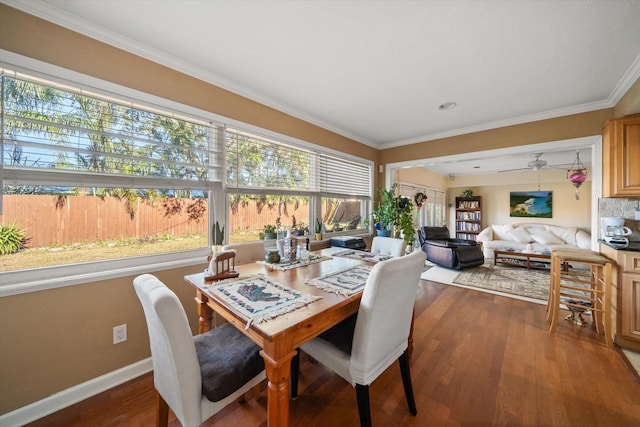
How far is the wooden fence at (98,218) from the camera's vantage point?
147 centimetres

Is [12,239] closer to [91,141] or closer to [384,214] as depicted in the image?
[91,141]

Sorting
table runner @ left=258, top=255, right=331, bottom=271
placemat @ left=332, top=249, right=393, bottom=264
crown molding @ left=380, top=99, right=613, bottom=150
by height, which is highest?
crown molding @ left=380, top=99, right=613, bottom=150

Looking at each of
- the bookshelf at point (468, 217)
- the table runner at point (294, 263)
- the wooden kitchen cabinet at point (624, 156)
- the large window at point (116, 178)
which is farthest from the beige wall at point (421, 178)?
the large window at point (116, 178)

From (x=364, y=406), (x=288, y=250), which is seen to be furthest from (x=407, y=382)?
(x=288, y=250)

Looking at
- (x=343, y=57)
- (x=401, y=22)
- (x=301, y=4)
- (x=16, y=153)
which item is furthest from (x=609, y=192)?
(x=16, y=153)

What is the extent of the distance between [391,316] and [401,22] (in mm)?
1844

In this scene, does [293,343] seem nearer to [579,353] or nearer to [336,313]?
[336,313]

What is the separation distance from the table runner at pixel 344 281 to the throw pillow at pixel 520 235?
6.12 meters

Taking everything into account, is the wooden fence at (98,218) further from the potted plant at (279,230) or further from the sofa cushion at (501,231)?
the sofa cushion at (501,231)

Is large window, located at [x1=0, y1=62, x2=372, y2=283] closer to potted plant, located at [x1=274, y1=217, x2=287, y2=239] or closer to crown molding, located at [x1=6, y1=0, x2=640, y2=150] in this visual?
potted plant, located at [x1=274, y1=217, x2=287, y2=239]

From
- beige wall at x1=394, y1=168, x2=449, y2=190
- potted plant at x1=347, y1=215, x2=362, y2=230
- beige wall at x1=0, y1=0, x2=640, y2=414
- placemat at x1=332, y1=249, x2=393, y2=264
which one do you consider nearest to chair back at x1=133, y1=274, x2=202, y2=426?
beige wall at x1=0, y1=0, x2=640, y2=414

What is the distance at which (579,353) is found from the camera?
6.67 ft

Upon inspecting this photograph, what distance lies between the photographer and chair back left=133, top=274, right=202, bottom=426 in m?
0.88

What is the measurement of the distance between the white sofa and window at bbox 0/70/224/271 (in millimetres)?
6446
